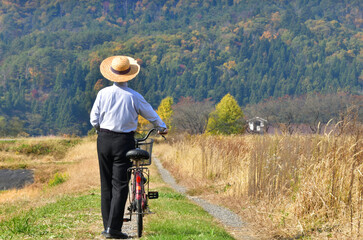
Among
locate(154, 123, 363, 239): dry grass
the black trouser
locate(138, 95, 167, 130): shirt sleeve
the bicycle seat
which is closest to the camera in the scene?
the bicycle seat

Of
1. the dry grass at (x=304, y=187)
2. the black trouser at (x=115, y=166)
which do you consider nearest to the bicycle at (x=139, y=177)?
the black trouser at (x=115, y=166)

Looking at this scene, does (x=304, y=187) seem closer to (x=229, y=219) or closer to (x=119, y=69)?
(x=229, y=219)

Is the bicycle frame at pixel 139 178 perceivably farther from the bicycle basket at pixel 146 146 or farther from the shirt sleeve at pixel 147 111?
the shirt sleeve at pixel 147 111

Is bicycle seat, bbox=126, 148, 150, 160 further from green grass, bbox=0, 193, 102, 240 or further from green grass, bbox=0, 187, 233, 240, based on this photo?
green grass, bbox=0, 193, 102, 240

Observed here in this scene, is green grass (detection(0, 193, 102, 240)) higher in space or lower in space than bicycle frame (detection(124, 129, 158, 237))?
lower

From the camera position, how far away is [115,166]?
20.1 feet

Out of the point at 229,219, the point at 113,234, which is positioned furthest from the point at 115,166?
the point at 229,219

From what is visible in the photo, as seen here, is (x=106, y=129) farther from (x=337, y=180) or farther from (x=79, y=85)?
(x=79, y=85)

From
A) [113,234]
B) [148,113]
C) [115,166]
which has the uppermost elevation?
[148,113]

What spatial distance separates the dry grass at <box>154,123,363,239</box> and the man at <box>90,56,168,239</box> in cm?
250

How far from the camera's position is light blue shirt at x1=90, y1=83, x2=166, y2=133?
19.9ft

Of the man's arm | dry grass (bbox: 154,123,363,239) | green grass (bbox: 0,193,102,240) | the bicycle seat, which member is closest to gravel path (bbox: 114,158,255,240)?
dry grass (bbox: 154,123,363,239)

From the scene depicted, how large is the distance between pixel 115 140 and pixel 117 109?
14.1 inches

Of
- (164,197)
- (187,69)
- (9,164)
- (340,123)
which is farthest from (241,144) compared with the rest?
(187,69)
